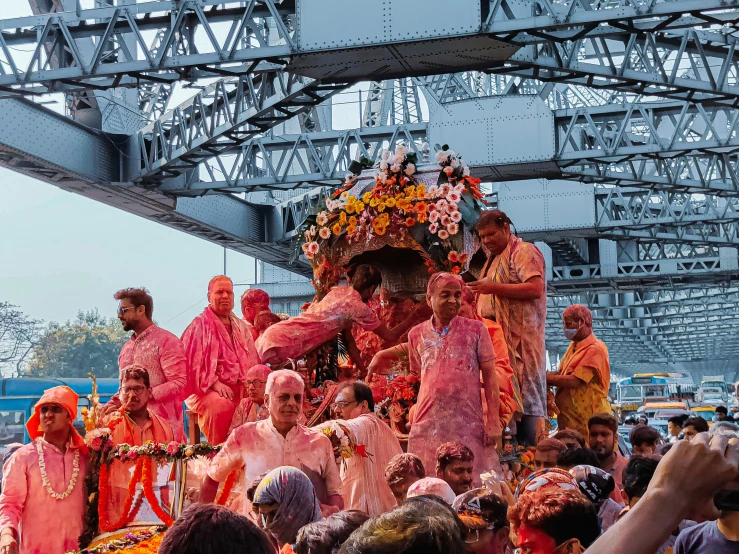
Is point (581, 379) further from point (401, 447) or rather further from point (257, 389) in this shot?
point (257, 389)

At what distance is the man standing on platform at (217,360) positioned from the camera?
9789 millimetres

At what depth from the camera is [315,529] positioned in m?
3.79

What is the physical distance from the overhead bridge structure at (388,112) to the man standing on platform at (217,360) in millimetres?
3549

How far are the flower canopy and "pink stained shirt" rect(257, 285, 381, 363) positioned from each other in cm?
61

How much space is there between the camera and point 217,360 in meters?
9.94

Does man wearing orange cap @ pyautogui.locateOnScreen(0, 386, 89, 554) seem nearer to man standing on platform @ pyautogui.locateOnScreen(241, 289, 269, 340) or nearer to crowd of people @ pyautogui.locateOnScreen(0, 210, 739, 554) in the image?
crowd of people @ pyautogui.locateOnScreen(0, 210, 739, 554)

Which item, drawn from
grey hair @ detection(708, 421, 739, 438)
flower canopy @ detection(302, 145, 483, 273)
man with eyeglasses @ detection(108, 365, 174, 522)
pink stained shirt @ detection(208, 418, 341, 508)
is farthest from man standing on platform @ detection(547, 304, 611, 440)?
pink stained shirt @ detection(208, 418, 341, 508)

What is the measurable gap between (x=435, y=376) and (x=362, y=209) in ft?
13.4

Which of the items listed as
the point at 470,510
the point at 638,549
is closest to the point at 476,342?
the point at 470,510

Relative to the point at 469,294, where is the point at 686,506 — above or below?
below

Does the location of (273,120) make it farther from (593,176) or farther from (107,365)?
(107,365)

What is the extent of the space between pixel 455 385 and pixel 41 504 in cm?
299

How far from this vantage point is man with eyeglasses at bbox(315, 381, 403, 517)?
7.10 meters

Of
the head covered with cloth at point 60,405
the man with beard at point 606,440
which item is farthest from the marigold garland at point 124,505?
the man with beard at point 606,440
